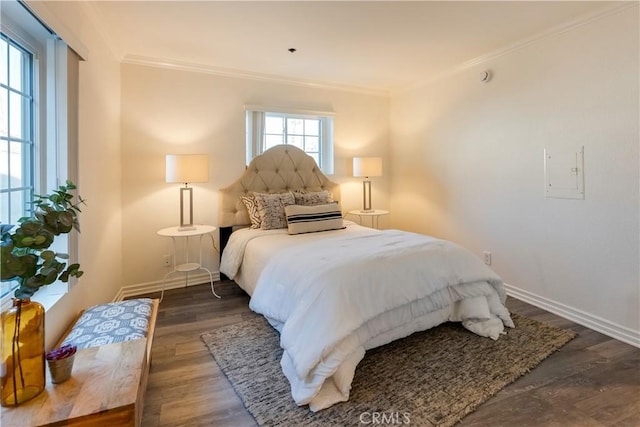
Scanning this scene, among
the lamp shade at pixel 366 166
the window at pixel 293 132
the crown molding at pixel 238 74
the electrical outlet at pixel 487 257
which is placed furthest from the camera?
the lamp shade at pixel 366 166

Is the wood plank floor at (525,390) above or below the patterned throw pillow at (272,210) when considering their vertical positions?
below

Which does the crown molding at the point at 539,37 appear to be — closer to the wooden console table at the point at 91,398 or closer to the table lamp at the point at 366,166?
the table lamp at the point at 366,166

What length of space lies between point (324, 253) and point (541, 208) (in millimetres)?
2028

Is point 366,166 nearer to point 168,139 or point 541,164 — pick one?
point 541,164

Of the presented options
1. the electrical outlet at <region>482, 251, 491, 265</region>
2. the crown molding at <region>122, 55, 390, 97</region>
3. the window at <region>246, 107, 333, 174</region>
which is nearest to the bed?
the window at <region>246, 107, 333, 174</region>

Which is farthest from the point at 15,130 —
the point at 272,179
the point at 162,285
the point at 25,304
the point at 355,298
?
the point at 272,179

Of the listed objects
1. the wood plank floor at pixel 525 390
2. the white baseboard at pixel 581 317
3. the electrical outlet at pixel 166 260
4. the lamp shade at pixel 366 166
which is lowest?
the wood plank floor at pixel 525 390

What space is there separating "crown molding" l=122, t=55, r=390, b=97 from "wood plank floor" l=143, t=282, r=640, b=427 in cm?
253

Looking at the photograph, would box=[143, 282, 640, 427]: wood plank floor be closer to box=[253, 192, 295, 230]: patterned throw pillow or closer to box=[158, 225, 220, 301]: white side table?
box=[158, 225, 220, 301]: white side table

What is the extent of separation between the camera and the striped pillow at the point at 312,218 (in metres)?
3.13

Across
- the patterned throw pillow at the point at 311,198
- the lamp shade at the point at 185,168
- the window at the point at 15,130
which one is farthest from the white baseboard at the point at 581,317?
the window at the point at 15,130

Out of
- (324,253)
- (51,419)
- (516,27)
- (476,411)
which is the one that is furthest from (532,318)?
(51,419)

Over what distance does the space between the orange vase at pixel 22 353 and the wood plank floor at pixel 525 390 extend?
62 cm

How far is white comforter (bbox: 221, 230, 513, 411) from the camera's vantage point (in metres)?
1.71
